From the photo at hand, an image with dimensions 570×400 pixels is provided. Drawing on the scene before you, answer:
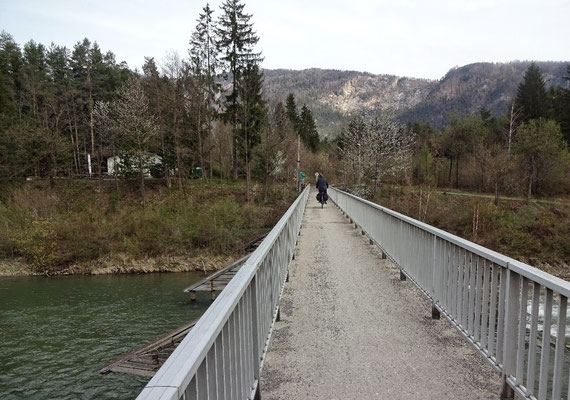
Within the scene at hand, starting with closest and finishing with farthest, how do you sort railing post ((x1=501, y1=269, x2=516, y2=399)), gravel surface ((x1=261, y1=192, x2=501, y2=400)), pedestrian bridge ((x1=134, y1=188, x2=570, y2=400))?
1. pedestrian bridge ((x1=134, y1=188, x2=570, y2=400))
2. railing post ((x1=501, y1=269, x2=516, y2=399))
3. gravel surface ((x1=261, y1=192, x2=501, y2=400))

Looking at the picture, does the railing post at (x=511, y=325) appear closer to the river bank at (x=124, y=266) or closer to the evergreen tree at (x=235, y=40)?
the river bank at (x=124, y=266)

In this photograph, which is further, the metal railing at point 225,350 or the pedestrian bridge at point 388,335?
the pedestrian bridge at point 388,335

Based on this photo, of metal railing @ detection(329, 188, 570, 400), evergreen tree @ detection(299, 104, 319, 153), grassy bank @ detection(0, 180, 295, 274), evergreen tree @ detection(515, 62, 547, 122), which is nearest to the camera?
metal railing @ detection(329, 188, 570, 400)

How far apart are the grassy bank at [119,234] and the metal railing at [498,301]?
25.0 m

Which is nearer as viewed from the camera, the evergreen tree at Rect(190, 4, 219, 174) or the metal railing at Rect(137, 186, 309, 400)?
the metal railing at Rect(137, 186, 309, 400)

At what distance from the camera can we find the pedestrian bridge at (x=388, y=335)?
2.29 meters

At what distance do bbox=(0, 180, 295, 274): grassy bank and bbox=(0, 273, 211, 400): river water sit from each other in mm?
2062

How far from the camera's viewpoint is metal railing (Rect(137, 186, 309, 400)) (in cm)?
145

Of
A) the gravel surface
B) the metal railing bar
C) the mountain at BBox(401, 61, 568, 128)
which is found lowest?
the gravel surface

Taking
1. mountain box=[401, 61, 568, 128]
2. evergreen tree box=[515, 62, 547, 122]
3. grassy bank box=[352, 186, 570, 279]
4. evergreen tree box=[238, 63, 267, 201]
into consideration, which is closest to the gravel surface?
grassy bank box=[352, 186, 570, 279]

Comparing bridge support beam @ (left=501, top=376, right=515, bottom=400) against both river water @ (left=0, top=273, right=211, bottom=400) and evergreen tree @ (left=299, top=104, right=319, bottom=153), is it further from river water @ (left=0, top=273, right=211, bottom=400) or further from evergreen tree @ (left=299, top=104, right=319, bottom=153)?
evergreen tree @ (left=299, top=104, right=319, bottom=153)

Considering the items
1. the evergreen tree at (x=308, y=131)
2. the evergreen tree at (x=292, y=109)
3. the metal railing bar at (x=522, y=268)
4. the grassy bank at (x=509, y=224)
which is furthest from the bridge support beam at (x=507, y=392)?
the evergreen tree at (x=308, y=131)

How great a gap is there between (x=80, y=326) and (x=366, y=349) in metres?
17.0

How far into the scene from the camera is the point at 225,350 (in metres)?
2.28
